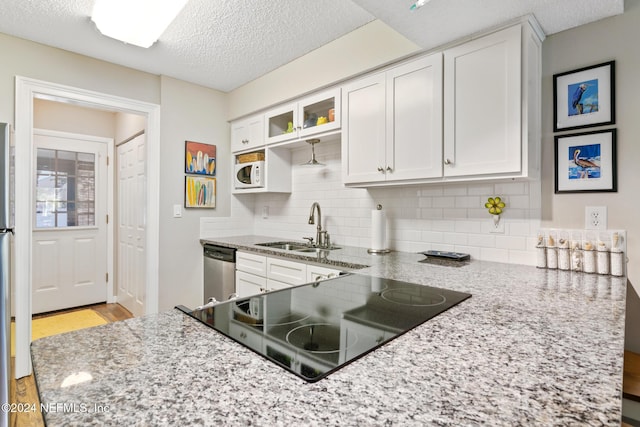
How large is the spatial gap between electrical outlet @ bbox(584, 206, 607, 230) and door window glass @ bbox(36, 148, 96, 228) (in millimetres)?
4861

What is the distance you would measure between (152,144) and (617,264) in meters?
3.45

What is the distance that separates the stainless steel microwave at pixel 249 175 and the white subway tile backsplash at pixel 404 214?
0.91ft

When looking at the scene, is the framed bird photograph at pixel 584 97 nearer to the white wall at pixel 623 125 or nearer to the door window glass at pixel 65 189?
the white wall at pixel 623 125

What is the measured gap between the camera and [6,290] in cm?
120

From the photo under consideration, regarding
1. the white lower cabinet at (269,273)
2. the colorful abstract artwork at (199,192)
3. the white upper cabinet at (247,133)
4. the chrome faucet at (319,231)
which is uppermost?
the white upper cabinet at (247,133)

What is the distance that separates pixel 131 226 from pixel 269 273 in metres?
2.14

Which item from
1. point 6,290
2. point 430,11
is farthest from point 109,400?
point 430,11

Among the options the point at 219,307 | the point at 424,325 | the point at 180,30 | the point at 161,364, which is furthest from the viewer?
the point at 180,30

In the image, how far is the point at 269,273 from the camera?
8.52 ft

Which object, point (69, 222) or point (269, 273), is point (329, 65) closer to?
point (269, 273)

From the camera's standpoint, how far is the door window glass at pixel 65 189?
3.81m

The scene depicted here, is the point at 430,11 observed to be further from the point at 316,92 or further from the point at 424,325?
the point at 424,325

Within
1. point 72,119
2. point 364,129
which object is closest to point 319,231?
point 364,129

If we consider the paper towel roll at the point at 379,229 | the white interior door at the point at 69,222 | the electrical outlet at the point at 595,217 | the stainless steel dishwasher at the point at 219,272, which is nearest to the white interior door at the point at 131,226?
the white interior door at the point at 69,222
